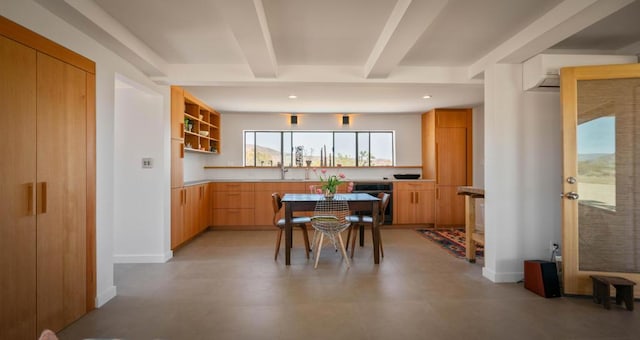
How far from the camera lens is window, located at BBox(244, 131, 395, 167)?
6852 mm

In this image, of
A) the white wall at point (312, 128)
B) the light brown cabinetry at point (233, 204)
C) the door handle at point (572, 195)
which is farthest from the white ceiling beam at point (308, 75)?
the white wall at point (312, 128)

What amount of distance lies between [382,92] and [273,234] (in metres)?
3.00

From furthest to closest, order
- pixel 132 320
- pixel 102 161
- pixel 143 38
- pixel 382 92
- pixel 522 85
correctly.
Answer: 1. pixel 382 92
2. pixel 522 85
3. pixel 143 38
4. pixel 102 161
5. pixel 132 320

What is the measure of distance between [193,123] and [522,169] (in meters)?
4.78

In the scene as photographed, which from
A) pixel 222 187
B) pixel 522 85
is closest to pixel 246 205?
pixel 222 187

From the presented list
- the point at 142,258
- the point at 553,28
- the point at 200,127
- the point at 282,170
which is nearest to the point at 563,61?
the point at 553,28

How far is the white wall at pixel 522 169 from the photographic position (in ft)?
10.9

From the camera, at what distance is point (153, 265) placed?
3896 mm

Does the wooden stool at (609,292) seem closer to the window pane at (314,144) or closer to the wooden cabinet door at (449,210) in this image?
the wooden cabinet door at (449,210)

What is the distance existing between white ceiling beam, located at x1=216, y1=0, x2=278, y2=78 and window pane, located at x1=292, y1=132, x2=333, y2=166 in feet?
11.1

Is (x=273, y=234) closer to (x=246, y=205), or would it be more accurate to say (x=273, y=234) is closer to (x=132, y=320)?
(x=246, y=205)

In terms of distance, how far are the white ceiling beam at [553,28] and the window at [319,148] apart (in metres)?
3.57

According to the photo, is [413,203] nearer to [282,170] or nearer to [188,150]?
[282,170]

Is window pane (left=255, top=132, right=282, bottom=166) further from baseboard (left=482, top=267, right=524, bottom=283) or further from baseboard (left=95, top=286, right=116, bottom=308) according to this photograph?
baseboard (left=482, top=267, right=524, bottom=283)
